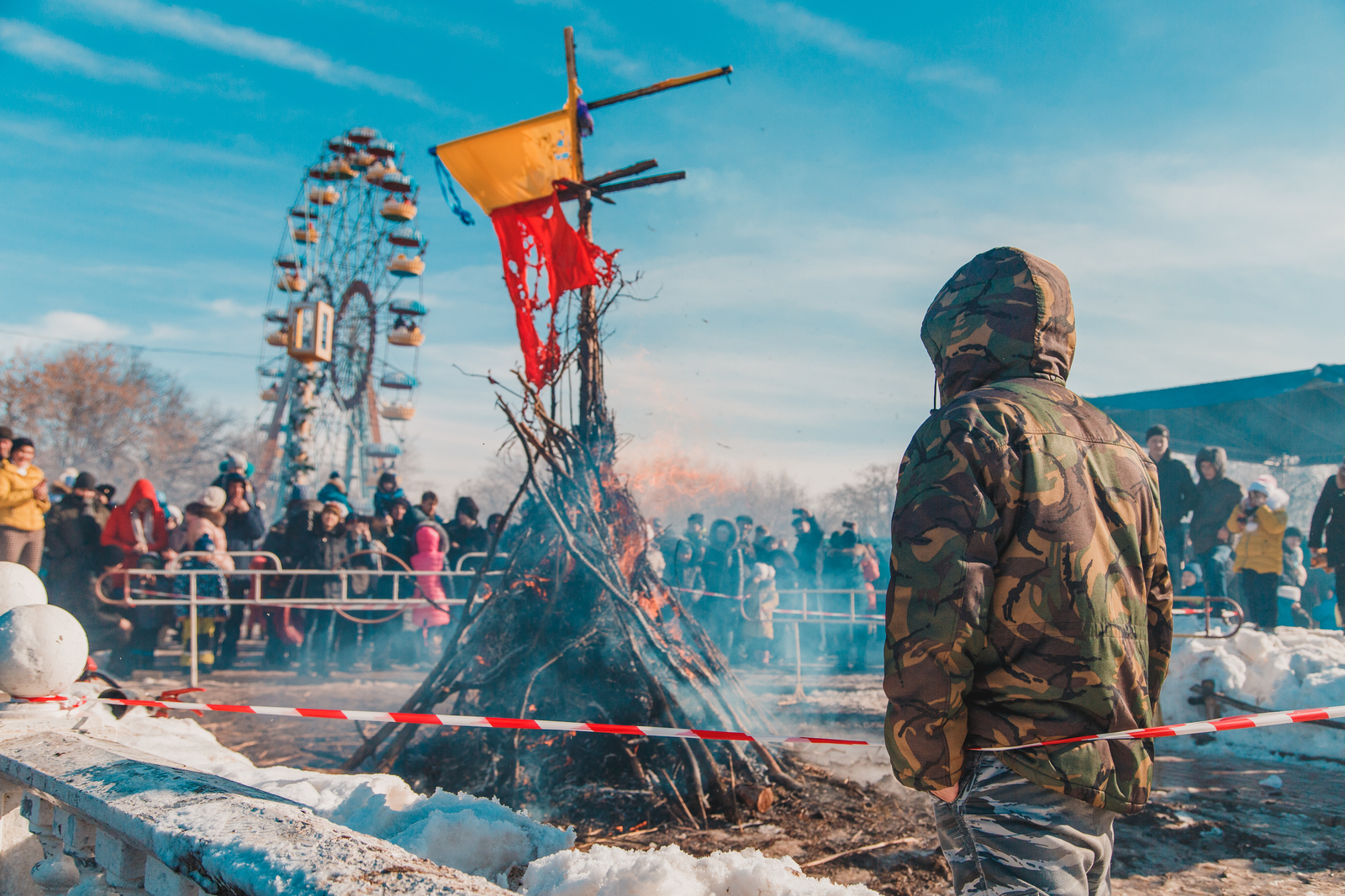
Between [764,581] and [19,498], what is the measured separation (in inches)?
319

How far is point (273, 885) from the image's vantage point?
1.57 metres

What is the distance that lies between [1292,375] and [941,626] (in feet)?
38.0

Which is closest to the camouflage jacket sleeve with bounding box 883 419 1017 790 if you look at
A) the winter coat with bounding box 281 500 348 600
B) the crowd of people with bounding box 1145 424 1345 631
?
the crowd of people with bounding box 1145 424 1345 631

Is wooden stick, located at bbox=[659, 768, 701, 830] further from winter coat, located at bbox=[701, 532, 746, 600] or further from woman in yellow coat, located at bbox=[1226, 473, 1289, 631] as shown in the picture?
woman in yellow coat, located at bbox=[1226, 473, 1289, 631]

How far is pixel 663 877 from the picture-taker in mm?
2209

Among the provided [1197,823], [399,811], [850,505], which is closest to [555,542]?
[399,811]

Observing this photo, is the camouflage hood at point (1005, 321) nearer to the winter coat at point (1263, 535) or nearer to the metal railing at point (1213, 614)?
the metal railing at point (1213, 614)

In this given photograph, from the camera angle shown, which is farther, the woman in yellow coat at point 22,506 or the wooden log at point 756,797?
the woman in yellow coat at point 22,506

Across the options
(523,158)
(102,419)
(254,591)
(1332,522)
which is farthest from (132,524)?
(102,419)

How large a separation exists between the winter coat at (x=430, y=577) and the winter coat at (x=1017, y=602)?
26.0 feet

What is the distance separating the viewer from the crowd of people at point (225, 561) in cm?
795

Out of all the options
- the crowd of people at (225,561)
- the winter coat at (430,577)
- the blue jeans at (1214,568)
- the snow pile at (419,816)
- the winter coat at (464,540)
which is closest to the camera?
the snow pile at (419,816)

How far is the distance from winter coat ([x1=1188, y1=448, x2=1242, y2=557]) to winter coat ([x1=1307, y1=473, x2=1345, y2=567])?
80 centimetres

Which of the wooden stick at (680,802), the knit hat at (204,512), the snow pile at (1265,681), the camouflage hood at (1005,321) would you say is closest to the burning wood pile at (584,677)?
the wooden stick at (680,802)
